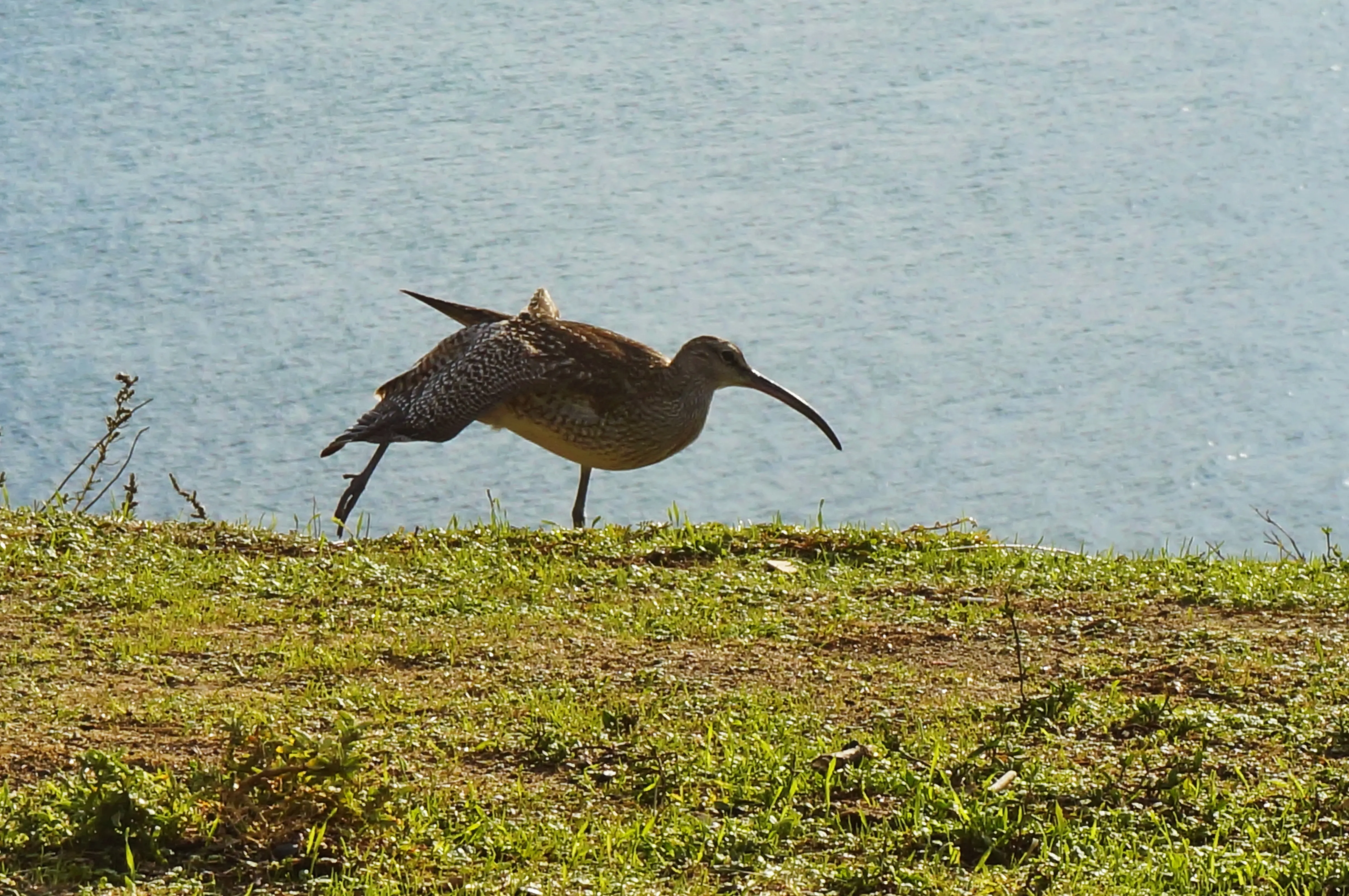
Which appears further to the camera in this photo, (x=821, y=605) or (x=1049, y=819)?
(x=821, y=605)

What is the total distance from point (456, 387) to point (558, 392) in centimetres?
47

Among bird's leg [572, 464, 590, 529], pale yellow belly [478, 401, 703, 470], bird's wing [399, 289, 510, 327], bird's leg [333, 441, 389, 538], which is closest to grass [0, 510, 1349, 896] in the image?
bird's leg [333, 441, 389, 538]

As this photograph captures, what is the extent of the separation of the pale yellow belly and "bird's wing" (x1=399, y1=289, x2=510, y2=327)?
45 cm

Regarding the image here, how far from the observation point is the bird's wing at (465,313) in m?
7.48

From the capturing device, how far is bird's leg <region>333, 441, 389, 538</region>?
6.80 metres

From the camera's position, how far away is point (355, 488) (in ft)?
22.5

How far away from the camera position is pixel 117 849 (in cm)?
331

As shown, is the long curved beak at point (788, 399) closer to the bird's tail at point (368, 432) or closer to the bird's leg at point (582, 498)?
the bird's leg at point (582, 498)

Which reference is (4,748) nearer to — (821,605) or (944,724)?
(944,724)

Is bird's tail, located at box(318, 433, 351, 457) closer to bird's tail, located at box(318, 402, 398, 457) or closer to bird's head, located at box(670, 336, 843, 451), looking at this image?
bird's tail, located at box(318, 402, 398, 457)

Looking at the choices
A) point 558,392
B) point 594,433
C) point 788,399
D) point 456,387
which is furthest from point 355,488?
point 788,399

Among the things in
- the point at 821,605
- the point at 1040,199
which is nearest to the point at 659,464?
the point at 1040,199

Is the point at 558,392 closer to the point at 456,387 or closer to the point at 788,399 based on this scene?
the point at 456,387

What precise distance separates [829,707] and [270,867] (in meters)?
1.50
